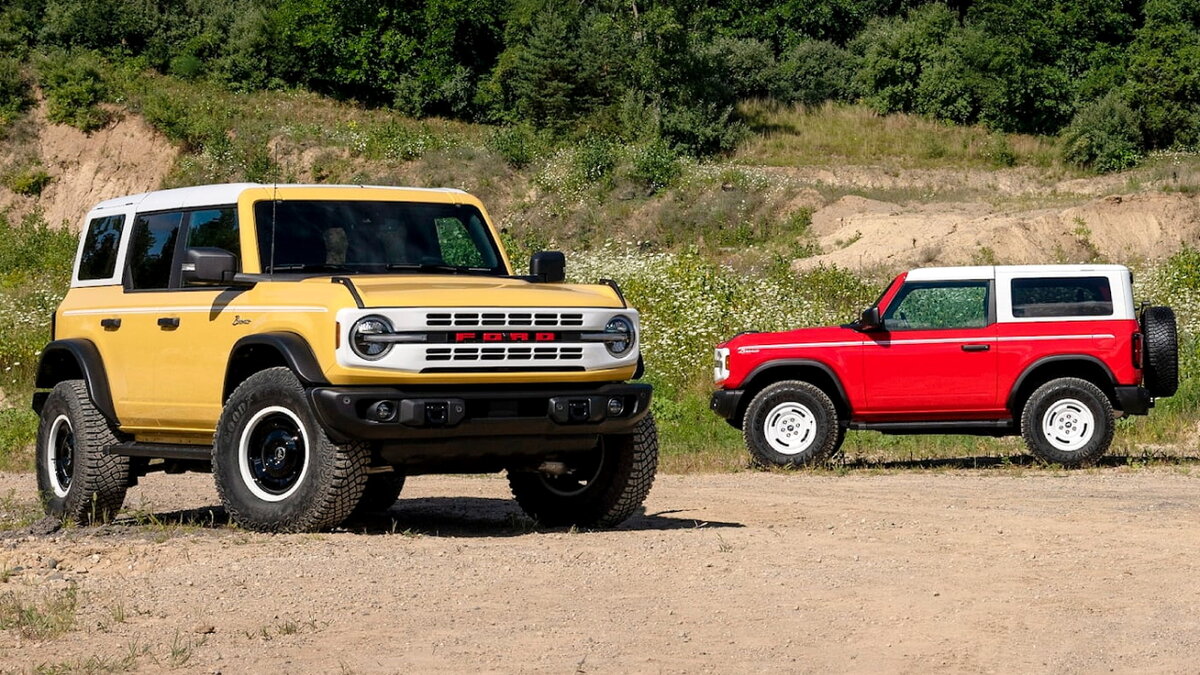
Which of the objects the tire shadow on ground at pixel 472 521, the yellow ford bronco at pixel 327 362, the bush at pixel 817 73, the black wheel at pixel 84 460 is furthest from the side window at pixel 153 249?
the bush at pixel 817 73

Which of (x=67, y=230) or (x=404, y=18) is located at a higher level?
(x=404, y=18)

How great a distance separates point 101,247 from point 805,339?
7.75 meters

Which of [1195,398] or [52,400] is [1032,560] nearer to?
[52,400]

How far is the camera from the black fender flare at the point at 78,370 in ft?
37.1

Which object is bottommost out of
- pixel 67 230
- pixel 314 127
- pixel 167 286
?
pixel 167 286

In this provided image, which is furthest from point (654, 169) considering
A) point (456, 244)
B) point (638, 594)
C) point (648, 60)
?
point (638, 594)

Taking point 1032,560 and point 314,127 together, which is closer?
point 1032,560

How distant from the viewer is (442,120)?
67500 mm

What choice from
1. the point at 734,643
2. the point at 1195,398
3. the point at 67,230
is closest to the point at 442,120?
the point at 67,230

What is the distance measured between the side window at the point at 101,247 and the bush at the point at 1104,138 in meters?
54.5

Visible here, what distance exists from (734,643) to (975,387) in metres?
10.4

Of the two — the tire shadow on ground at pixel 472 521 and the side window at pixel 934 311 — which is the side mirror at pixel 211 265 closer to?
the tire shadow on ground at pixel 472 521

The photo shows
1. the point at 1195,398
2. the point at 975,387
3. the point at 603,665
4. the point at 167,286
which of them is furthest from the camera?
the point at 1195,398

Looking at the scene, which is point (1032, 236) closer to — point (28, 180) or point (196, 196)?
point (28, 180)
